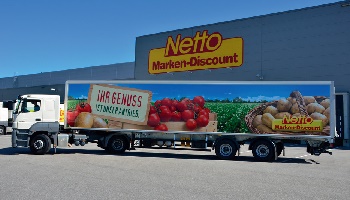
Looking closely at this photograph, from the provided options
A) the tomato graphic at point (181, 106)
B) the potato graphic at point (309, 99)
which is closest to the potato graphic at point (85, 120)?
the tomato graphic at point (181, 106)

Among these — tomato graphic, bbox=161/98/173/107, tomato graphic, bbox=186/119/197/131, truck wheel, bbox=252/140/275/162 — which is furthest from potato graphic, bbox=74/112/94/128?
truck wheel, bbox=252/140/275/162

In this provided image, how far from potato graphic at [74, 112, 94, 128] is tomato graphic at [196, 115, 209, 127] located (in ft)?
16.8

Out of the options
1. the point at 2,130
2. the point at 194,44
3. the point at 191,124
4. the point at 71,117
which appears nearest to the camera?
the point at 191,124

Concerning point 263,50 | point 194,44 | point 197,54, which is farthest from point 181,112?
point 194,44

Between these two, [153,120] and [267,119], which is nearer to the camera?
[267,119]

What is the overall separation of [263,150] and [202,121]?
285 centimetres

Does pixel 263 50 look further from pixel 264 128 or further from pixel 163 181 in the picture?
pixel 163 181

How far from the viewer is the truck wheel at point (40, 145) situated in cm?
1622

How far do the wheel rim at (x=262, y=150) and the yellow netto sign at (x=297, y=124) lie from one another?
0.88 m

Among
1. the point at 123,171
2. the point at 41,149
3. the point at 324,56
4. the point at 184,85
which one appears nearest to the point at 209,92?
the point at 184,85

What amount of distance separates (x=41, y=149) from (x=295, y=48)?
18.7 metres

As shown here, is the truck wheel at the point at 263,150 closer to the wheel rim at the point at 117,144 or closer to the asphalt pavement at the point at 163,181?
the asphalt pavement at the point at 163,181

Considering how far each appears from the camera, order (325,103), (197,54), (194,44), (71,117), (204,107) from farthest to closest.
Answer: (194,44) → (197,54) → (71,117) → (204,107) → (325,103)

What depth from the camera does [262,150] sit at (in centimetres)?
1539
